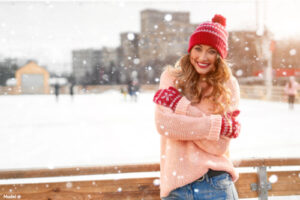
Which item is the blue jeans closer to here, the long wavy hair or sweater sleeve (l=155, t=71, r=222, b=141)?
sweater sleeve (l=155, t=71, r=222, b=141)

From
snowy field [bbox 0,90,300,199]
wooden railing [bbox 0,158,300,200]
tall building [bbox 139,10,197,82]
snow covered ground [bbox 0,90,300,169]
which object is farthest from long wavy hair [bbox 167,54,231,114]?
tall building [bbox 139,10,197,82]

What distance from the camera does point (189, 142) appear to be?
4.99ft

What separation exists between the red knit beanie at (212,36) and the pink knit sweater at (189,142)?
23 centimetres

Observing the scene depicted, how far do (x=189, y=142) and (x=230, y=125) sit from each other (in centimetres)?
21

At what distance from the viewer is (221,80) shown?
61.5 inches

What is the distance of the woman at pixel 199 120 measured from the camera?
1469mm

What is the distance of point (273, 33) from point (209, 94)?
12.7 meters

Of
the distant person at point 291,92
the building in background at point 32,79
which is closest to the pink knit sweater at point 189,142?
the distant person at point 291,92

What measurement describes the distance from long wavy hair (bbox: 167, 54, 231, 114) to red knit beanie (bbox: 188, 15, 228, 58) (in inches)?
2.2

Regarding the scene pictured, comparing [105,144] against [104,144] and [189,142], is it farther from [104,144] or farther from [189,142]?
[189,142]

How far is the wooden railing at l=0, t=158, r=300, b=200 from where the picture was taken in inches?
75.5

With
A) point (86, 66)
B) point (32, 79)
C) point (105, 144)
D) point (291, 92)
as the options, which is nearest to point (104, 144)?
point (105, 144)

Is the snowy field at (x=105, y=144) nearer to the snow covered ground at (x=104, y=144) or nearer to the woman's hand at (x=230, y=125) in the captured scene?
the snow covered ground at (x=104, y=144)

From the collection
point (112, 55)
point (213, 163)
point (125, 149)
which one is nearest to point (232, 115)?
point (213, 163)
